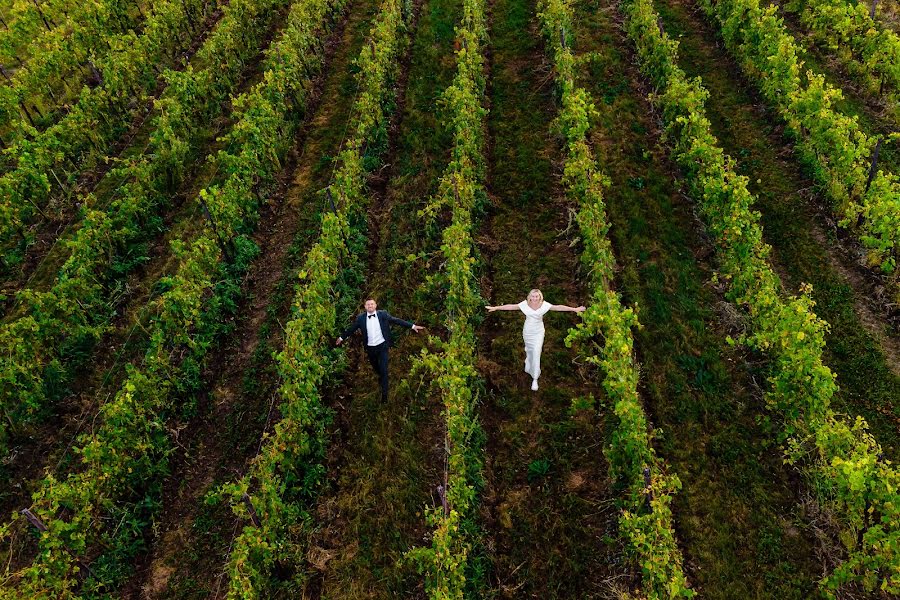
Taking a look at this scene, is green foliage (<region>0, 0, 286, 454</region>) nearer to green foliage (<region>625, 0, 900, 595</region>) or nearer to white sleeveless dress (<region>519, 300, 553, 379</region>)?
white sleeveless dress (<region>519, 300, 553, 379</region>)

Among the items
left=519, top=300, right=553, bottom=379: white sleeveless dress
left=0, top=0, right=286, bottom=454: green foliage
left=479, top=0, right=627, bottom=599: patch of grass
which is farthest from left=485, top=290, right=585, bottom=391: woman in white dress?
left=0, top=0, right=286, bottom=454: green foliage

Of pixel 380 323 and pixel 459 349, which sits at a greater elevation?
pixel 380 323

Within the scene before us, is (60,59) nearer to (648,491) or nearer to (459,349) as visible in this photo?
(459,349)

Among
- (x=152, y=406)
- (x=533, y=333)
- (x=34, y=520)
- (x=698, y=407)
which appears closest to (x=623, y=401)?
(x=533, y=333)

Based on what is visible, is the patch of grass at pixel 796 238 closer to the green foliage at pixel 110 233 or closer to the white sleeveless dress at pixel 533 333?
the white sleeveless dress at pixel 533 333

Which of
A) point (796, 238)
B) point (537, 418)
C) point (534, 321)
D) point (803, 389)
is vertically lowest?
point (537, 418)

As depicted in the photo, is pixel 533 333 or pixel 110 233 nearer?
pixel 533 333

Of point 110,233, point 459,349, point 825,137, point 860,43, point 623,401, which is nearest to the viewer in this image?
point 623,401

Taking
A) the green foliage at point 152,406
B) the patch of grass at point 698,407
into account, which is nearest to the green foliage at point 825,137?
the patch of grass at point 698,407
